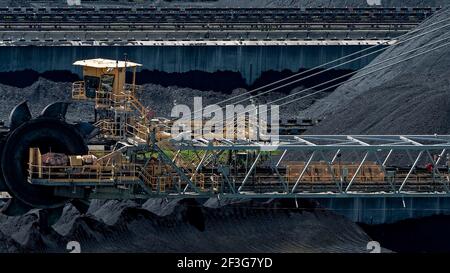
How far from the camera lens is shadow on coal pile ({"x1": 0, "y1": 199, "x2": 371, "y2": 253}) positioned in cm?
5150

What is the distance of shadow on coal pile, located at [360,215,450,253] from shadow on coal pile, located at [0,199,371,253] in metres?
1.07

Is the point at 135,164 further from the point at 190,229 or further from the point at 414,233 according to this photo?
the point at 414,233

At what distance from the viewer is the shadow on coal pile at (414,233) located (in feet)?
182

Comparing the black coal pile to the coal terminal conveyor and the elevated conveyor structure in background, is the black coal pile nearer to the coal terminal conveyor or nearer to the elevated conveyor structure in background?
the elevated conveyor structure in background

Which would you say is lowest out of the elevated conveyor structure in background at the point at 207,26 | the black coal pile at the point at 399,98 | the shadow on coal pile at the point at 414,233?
the shadow on coal pile at the point at 414,233

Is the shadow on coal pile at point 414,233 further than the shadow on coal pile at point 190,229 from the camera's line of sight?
Yes

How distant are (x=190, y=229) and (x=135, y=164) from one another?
2837 millimetres

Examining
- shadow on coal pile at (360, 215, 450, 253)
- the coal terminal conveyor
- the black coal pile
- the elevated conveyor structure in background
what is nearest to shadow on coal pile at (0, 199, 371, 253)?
the coal terminal conveyor

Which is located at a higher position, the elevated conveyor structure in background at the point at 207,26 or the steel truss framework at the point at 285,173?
the elevated conveyor structure in background at the point at 207,26

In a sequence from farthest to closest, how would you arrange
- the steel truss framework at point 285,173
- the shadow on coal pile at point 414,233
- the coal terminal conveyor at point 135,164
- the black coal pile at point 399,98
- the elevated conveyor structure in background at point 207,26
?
the elevated conveyor structure in background at point 207,26
the black coal pile at point 399,98
the shadow on coal pile at point 414,233
the steel truss framework at point 285,173
the coal terminal conveyor at point 135,164

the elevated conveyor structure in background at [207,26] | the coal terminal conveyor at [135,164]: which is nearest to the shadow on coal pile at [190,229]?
the coal terminal conveyor at [135,164]

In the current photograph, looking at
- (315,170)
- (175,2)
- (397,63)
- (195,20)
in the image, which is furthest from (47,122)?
(175,2)

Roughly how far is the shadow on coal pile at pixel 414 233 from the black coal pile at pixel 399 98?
6117 millimetres

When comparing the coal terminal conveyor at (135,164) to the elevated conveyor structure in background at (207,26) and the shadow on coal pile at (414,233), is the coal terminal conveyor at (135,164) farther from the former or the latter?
the elevated conveyor structure in background at (207,26)
